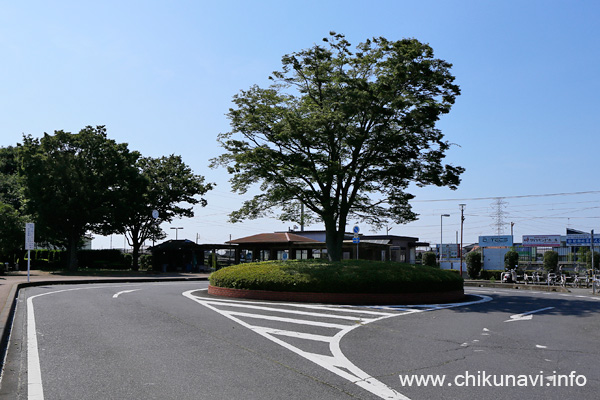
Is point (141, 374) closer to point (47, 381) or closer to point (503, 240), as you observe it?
point (47, 381)

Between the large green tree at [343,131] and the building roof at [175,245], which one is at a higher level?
the large green tree at [343,131]

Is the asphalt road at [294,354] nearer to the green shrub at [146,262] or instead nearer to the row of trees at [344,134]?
the row of trees at [344,134]

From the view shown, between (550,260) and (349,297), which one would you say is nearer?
(349,297)

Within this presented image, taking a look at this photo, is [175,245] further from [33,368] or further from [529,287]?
[33,368]

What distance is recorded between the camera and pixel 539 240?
7212 cm

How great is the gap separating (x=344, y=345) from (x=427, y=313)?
241 inches

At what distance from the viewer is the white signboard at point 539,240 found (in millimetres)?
71125

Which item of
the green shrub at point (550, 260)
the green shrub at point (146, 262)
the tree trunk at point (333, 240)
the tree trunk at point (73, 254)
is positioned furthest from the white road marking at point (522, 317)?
the green shrub at point (146, 262)

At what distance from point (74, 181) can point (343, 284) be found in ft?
99.5

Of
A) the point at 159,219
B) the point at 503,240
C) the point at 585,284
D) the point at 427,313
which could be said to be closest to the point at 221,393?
the point at 427,313

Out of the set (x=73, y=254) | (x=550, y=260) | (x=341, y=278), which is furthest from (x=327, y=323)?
(x=550, y=260)

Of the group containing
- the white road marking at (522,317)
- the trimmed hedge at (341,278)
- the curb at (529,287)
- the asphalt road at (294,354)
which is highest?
the trimmed hedge at (341,278)

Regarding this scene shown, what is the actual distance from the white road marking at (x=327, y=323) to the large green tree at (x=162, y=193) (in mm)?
31914

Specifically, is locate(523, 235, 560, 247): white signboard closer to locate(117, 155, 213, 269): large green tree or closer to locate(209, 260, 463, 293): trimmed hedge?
locate(117, 155, 213, 269): large green tree
